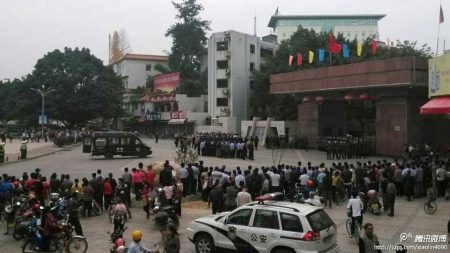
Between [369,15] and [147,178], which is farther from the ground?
[369,15]

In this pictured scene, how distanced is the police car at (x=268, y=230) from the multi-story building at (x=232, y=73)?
44603 mm

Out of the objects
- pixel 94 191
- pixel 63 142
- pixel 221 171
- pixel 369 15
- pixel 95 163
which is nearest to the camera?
pixel 94 191

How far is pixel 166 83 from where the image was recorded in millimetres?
65500

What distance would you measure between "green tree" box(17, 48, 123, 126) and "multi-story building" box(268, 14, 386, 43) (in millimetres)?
67072

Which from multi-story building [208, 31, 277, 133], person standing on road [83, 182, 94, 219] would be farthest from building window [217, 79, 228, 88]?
person standing on road [83, 182, 94, 219]

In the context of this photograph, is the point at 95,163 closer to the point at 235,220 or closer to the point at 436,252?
the point at 235,220

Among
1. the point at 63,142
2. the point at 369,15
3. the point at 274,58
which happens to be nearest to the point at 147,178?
the point at 63,142

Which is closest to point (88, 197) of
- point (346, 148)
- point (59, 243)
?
point (59, 243)

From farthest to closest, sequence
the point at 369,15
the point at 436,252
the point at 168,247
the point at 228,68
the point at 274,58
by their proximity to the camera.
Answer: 1. the point at 369,15
2. the point at 228,68
3. the point at 274,58
4. the point at 436,252
5. the point at 168,247

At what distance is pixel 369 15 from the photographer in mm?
120375

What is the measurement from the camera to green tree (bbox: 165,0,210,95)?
6944 cm

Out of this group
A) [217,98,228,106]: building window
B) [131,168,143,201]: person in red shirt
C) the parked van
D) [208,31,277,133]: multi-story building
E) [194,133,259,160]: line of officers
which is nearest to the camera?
[131,168,143,201]: person in red shirt

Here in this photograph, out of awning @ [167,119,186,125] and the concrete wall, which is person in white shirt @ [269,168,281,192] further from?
awning @ [167,119,186,125]

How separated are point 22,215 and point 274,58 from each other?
142 ft
